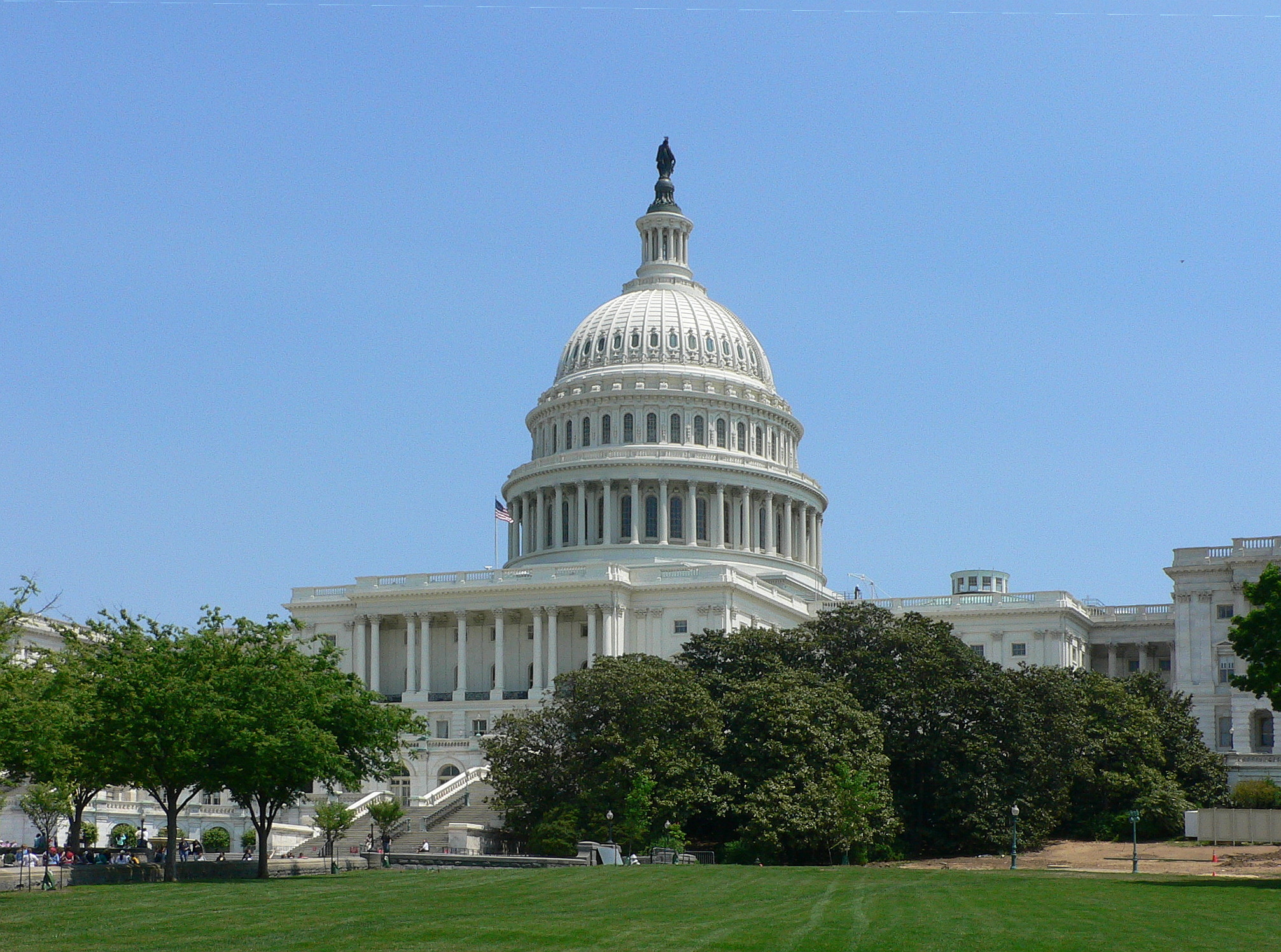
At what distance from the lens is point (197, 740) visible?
229 feet

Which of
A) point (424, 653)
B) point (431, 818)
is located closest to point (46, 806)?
point (431, 818)

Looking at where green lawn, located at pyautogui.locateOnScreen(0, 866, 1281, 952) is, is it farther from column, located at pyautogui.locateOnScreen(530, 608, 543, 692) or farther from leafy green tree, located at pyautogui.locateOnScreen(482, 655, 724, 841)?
column, located at pyautogui.locateOnScreen(530, 608, 543, 692)

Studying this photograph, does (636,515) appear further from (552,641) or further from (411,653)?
(411,653)

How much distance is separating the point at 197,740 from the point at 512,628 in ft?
208

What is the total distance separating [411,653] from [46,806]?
164 feet

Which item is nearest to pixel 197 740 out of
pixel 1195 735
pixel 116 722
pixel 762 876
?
pixel 116 722

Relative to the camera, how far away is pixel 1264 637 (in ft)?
216

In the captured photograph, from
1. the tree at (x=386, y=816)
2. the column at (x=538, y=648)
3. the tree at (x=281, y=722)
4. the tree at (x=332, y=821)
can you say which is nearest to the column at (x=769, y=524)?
the column at (x=538, y=648)

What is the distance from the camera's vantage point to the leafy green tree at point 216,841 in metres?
99.4

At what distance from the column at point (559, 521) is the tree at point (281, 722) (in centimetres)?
7048

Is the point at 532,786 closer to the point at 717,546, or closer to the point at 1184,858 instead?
the point at 1184,858

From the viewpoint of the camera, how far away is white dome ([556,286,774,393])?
513 ft

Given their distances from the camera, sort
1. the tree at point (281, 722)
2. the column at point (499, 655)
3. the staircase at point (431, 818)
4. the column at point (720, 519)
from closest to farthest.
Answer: the tree at point (281, 722), the staircase at point (431, 818), the column at point (499, 655), the column at point (720, 519)

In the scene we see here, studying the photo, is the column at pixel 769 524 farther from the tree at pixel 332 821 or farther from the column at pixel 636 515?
the tree at pixel 332 821
